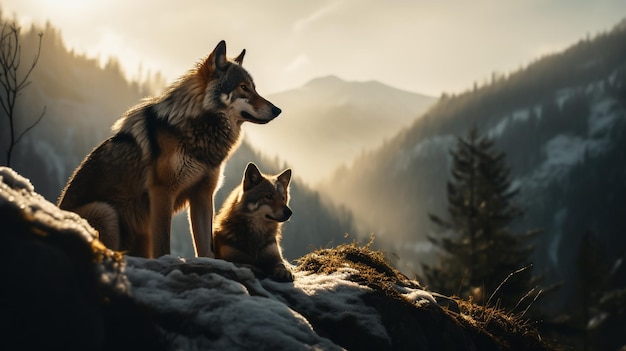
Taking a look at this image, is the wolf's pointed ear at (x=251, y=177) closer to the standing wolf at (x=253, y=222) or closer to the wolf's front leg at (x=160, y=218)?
the standing wolf at (x=253, y=222)

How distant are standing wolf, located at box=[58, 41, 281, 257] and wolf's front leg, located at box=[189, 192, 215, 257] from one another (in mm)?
12

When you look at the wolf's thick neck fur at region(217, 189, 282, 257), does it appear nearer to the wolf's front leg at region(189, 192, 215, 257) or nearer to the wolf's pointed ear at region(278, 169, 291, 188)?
the wolf's front leg at region(189, 192, 215, 257)

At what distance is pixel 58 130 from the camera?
135 meters

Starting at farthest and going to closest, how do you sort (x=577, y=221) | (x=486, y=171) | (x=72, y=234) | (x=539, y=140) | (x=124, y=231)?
(x=539, y=140), (x=577, y=221), (x=486, y=171), (x=124, y=231), (x=72, y=234)

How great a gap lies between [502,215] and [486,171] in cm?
351

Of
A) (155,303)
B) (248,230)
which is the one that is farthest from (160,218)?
(155,303)

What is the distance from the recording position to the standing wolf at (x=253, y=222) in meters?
6.65

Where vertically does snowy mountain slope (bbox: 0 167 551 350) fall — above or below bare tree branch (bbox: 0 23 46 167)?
below

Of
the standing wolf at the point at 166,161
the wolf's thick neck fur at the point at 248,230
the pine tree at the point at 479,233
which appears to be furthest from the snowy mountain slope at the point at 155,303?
the pine tree at the point at 479,233

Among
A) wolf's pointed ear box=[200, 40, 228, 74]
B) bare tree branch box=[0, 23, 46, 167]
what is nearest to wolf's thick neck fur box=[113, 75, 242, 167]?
wolf's pointed ear box=[200, 40, 228, 74]

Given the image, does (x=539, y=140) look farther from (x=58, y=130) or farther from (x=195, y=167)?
(x=195, y=167)

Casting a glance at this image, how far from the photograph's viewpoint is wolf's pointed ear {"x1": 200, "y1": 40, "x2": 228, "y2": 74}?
23.1 feet

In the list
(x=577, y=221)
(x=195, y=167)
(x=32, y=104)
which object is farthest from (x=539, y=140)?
(x=195, y=167)

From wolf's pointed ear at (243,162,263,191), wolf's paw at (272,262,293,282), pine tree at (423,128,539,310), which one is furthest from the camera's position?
pine tree at (423,128,539,310)
